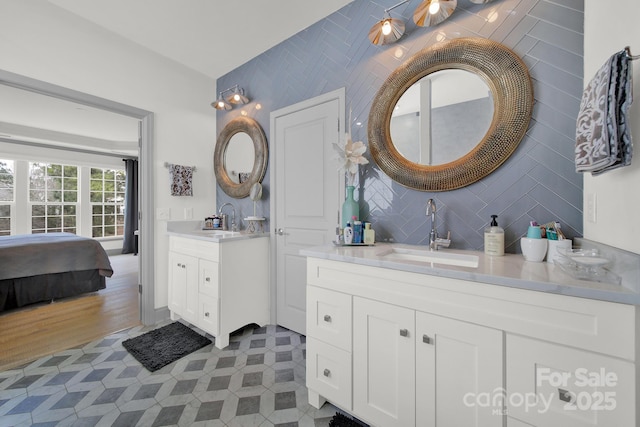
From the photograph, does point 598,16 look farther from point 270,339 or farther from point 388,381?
point 270,339

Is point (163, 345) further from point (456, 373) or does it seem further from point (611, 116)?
point (611, 116)

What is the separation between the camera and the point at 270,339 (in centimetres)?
221

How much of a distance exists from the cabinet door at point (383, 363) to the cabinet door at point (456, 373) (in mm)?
44

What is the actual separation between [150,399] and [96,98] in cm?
248

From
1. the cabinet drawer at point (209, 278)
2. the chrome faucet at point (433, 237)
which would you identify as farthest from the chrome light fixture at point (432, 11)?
the cabinet drawer at point (209, 278)

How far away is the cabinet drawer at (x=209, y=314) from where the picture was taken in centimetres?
207

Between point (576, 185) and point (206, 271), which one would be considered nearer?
point (576, 185)

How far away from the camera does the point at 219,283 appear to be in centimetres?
207

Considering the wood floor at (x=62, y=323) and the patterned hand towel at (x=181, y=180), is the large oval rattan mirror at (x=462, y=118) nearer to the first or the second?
the patterned hand towel at (x=181, y=180)

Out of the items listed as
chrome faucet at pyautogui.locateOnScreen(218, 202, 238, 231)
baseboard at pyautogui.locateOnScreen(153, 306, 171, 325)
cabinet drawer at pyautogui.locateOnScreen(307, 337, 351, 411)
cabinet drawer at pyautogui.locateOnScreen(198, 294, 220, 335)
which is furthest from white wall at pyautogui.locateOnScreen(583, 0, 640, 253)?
baseboard at pyautogui.locateOnScreen(153, 306, 171, 325)

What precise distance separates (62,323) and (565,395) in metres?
3.90

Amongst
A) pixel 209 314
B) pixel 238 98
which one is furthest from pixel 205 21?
pixel 209 314

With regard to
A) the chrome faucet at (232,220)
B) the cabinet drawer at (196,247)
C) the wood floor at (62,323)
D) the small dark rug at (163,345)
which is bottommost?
the wood floor at (62,323)

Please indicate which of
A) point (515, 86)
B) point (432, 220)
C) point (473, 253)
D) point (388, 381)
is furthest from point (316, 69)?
point (388, 381)
